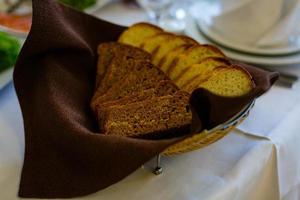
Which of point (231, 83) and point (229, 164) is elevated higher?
point (231, 83)

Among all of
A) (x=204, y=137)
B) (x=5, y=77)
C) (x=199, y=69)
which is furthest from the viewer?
(x=5, y=77)

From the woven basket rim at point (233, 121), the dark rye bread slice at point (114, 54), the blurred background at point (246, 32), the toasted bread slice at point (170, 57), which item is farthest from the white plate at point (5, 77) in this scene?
the woven basket rim at point (233, 121)

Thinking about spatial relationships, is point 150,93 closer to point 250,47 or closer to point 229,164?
A: point 229,164

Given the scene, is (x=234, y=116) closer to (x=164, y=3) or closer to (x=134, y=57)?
(x=134, y=57)

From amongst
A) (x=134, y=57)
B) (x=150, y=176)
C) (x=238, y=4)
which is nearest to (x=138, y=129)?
(x=150, y=176)

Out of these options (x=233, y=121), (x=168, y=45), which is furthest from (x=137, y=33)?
(x=233, y=121)

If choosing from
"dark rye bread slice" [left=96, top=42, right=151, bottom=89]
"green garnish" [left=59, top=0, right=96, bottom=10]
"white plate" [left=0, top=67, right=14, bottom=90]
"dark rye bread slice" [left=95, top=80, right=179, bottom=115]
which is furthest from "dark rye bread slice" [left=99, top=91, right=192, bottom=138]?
"green garnish" [left=59, top=0, right=96, bottom=10]
